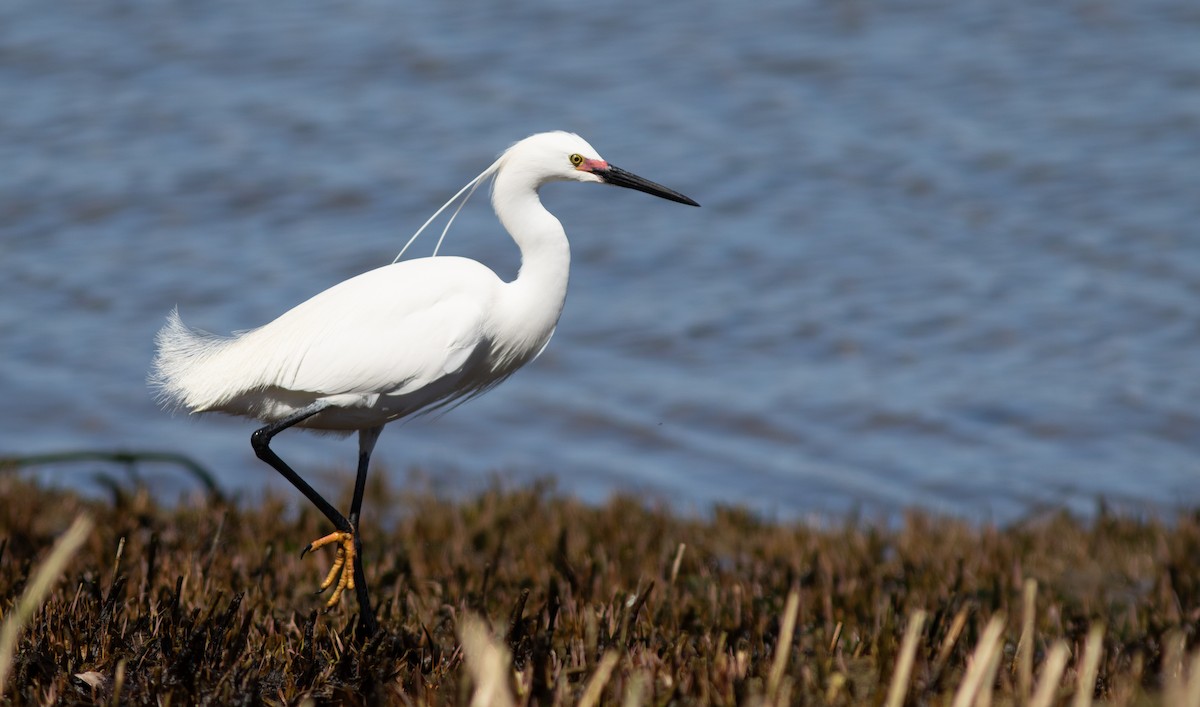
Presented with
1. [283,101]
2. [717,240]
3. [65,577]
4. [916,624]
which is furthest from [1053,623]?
[283,101]

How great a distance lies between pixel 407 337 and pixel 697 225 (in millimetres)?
7755

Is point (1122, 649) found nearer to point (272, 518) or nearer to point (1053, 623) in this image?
point (1053, 623)

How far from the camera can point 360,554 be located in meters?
4.42

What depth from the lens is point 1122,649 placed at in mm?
4051

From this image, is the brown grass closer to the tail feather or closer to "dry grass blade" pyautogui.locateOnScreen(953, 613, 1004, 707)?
"dry grass blade" pyautogui.locateOnScreen(953, 613, 1004, 707)

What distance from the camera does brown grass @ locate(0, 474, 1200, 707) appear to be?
3.21 metres

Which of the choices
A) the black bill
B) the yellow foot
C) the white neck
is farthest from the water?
the black bill

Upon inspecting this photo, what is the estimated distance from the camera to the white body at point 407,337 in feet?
14.3

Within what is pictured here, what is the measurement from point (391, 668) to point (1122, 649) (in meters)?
2.07

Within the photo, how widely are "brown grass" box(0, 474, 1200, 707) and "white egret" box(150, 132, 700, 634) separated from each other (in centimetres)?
49

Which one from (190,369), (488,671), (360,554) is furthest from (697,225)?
(488,671)

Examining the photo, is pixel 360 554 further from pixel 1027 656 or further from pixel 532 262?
pixel 1027 656

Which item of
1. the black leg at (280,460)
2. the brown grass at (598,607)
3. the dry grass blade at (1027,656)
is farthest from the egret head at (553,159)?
the dry grass blade at (1027,656)

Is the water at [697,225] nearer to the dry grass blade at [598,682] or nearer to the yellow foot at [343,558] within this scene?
the yellow foot at [343,558]
